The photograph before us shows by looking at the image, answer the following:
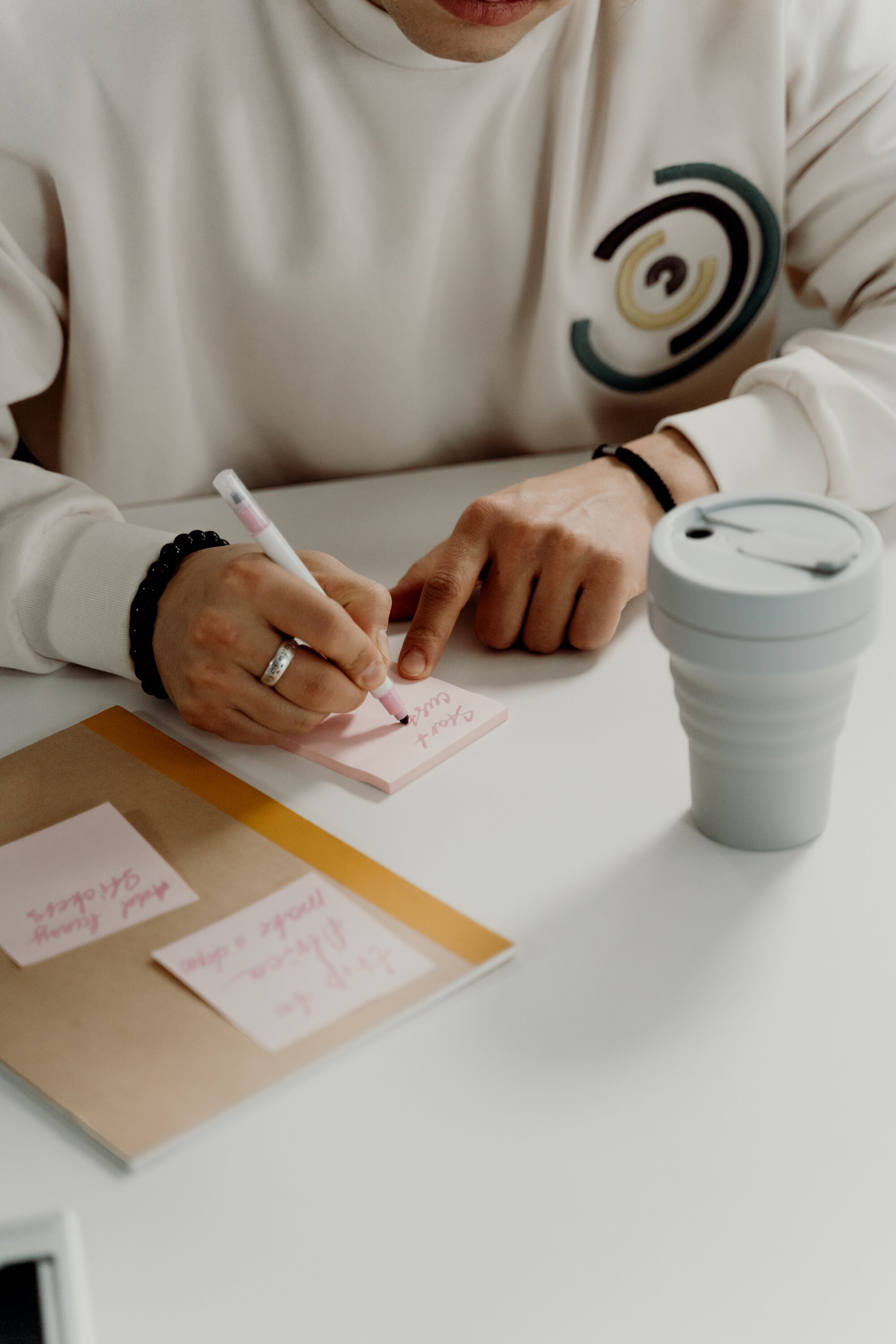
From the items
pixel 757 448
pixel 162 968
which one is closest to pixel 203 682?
pixel 162 968

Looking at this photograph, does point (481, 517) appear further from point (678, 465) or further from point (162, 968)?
point (162, 968)

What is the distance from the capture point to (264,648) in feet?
2.43

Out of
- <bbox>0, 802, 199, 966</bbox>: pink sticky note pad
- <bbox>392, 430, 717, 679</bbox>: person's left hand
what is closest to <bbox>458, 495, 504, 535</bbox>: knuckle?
<bbox>392, 430, 717, 679</bbox>: person's left hand

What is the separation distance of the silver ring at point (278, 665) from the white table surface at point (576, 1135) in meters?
0.10

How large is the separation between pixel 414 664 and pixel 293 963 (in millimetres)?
290

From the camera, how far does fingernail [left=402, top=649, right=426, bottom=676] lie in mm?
806

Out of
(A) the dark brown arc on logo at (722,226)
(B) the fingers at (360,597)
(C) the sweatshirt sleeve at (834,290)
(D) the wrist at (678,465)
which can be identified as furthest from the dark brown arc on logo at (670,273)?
(B) the fingers at (360,597)

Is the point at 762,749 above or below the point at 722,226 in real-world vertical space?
below

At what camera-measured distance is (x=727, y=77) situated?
1.07 m

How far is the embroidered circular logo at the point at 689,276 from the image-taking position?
43.8 inches

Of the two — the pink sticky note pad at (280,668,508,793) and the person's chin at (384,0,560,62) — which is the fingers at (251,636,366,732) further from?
the person's chin at (384,0,560,62)

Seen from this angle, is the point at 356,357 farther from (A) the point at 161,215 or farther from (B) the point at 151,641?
(B) the point at 151,641

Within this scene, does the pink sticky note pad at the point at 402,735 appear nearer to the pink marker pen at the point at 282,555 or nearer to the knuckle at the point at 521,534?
the pink marker pen at the point at 282,555

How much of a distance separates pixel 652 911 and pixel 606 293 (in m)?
0.73
